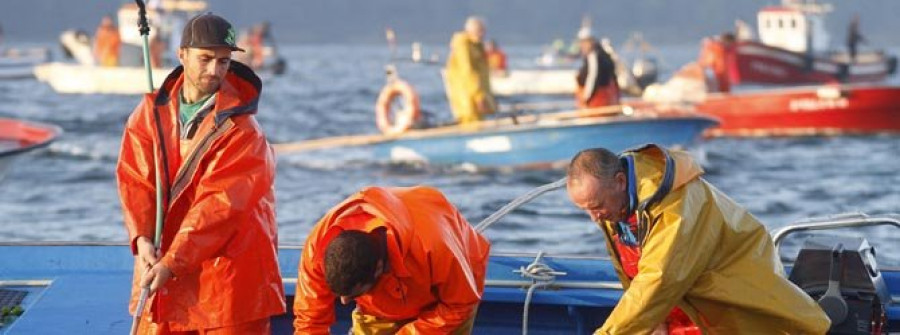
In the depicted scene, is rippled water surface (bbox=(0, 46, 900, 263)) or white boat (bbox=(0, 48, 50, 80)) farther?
white boat (bbox=(0, 48, 50, 80))

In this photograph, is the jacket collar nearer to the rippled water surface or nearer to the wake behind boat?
the rippled water surface

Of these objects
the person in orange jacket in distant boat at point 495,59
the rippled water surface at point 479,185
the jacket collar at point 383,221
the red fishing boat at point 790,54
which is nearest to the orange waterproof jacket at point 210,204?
the jacket collar at point 383,221

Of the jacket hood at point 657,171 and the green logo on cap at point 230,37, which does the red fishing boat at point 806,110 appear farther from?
the jacket hood at point 657,171

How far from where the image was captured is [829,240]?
18.6ft

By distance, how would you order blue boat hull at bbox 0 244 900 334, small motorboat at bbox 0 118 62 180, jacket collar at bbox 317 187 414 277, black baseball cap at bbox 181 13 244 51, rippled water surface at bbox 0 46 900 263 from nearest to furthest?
jacket collar at bbox 317 187 414 277, black baseball cap at bbox 181 13 244 51, blue boat hull at bbox 0 244 900 334, small motorboat at bbox 0 118 62 180, rippled water surface at bbox 0 46 900 263

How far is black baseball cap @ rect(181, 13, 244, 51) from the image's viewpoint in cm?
481

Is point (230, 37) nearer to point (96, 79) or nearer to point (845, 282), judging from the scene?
point (845, 282)

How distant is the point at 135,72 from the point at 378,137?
24.5 metres

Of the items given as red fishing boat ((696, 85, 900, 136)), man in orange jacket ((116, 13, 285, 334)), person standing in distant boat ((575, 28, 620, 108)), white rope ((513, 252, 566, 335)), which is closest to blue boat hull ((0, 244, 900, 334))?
white rope ((513, 252, 566, 335))

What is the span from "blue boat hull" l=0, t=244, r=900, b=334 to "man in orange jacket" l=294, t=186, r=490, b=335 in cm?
126

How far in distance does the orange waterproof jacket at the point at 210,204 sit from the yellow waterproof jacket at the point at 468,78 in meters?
10.5

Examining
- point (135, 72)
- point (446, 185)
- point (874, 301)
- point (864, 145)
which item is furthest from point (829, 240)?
point (135, 72)

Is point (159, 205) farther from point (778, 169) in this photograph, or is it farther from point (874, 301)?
point (778, 169)

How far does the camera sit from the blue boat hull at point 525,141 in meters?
16.1
